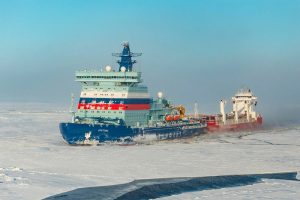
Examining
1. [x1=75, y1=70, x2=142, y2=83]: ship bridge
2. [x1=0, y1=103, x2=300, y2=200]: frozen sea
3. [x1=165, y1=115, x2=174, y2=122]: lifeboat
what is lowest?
[x1=0, y1=103, x2=300, y2=200]: frozen sea

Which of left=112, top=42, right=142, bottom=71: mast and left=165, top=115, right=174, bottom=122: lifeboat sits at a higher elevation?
left=112, top=42, right=142, bottom=71: mast

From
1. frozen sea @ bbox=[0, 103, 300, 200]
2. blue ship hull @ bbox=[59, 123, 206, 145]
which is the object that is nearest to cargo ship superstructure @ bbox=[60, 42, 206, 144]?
blue ship hull @ bbox=[59, 123, 206, 145]

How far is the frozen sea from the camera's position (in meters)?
17.2

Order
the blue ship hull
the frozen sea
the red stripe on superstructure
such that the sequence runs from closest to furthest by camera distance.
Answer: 1. the frozen sea
2. the blue ship hull
3. the red stripe on superstructure

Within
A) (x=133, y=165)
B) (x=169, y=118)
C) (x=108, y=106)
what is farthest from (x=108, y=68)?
(x=133, y=165)

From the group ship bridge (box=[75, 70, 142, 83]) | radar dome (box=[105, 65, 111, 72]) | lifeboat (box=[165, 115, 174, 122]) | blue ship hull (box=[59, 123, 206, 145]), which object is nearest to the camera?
blue ship hull (box=[59, 123, 206, 145])

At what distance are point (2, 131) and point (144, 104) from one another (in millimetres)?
14285

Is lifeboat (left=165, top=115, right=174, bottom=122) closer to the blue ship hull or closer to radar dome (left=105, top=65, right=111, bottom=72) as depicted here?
the blue ship hull

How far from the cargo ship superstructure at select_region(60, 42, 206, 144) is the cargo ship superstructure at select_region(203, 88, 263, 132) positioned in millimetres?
9841

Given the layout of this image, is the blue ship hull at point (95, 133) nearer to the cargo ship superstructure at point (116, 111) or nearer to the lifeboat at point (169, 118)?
the cargo ship superstructure at point (116, 111)

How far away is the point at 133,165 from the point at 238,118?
3527 centimetres

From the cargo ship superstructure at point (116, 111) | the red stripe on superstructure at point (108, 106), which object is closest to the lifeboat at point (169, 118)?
the cargo ship superstructure at point (116, 111)

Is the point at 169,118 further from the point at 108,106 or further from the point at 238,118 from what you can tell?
the point at 238,118

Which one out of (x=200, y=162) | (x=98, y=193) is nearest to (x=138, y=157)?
A: (x=200, y=162)
